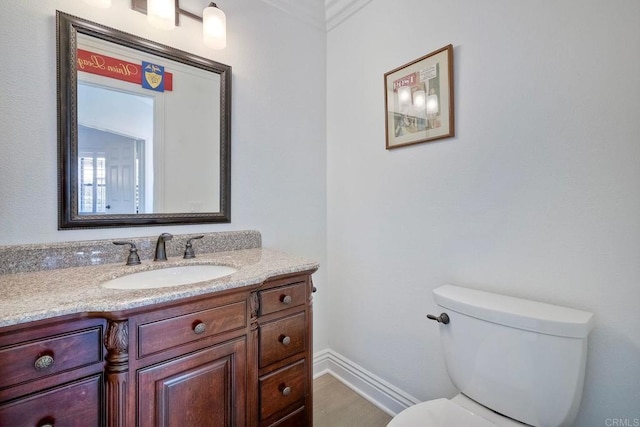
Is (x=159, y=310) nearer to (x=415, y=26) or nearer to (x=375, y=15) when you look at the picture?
(x=415, y=26)

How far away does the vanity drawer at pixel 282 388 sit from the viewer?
1.12 metres

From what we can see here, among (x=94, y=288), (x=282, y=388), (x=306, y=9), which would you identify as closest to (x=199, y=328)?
(x=94, y=288)

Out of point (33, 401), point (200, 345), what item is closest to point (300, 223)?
point (200, 345)

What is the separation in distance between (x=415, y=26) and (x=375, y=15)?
33 centimetres

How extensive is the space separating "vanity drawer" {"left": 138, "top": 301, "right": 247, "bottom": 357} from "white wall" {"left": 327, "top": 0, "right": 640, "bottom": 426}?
94 centimetres

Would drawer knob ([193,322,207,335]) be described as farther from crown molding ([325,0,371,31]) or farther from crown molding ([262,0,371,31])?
crown molding ([325,0,371,31])

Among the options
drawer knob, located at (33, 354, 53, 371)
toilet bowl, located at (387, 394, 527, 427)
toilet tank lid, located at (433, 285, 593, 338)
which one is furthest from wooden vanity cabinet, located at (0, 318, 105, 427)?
toilet tank lid, located at (433, 285, 593, 338)

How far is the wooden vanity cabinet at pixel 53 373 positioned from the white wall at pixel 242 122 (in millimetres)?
609

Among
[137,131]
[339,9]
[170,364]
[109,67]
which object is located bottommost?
[170,364]

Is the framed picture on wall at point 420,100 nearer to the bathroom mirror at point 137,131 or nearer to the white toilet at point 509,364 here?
the white toilet at point 509,364

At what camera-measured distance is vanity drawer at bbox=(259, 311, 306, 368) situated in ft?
3.67

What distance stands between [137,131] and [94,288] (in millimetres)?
760

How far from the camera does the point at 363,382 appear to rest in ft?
5.94

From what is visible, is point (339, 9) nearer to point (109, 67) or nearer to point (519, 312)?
point (109, 67)
